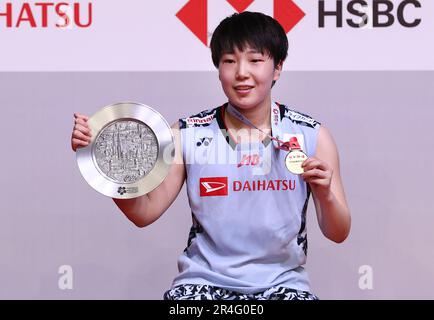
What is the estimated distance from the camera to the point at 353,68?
7.85 ft

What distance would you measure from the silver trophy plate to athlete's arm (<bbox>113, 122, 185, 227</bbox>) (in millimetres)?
69

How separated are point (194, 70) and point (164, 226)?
492 mm

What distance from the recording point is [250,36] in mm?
1886

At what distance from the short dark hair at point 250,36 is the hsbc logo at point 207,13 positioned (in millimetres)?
463

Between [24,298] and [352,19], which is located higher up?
[352,19]

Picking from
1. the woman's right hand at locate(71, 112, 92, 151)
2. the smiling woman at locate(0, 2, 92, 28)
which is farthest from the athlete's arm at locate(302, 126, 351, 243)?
the smiling woman at locate(0, 2, 92, 28)

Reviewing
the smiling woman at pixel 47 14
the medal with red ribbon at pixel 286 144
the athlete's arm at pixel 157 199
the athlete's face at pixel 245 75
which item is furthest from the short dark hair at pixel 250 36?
the smiling woman at pixel 47 14

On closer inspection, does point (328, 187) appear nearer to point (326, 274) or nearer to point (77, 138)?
point (77, 138)

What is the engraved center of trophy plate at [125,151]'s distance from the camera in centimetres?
183

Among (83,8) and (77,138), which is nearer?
(77,138)

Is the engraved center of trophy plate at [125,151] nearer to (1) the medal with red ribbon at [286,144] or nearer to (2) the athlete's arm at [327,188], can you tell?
(1) the medal with red ribbon at [286,144]

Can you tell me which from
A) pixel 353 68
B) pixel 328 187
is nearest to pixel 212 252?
pixel 328 187

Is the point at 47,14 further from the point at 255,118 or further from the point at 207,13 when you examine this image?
the point at 255,118

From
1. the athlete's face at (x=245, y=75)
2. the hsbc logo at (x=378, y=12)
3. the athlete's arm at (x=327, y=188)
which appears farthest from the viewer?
the hsbc logo at (x=378, y=12)
